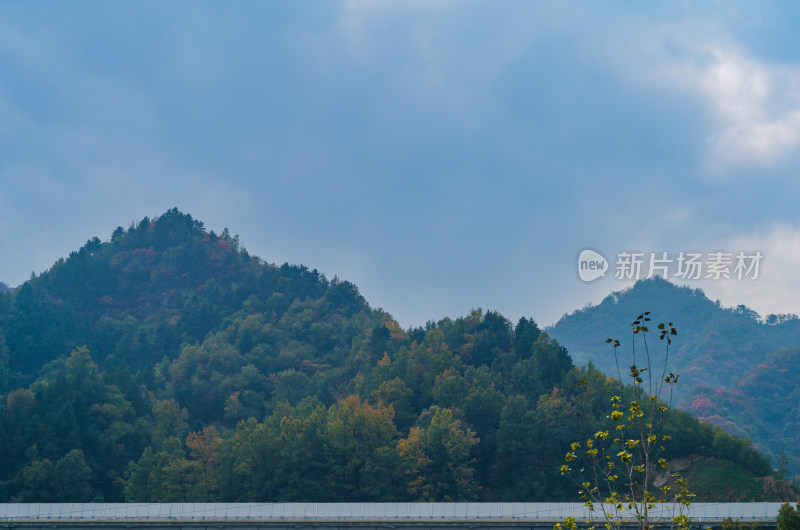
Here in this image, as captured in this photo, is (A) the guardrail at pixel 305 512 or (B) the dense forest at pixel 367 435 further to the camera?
(B) the dense forest at pixel 367 435

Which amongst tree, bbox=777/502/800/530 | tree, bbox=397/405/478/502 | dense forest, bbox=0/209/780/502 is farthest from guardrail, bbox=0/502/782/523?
tree, bbox=397/405/478/502

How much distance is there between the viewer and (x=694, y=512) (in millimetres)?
78375

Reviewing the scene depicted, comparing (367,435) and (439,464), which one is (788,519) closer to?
(439,464)

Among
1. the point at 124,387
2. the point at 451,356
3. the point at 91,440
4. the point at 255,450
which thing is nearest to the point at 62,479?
the point at 91,440

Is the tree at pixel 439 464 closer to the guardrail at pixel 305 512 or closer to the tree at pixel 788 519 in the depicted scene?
the guardrail at pixel 305 512

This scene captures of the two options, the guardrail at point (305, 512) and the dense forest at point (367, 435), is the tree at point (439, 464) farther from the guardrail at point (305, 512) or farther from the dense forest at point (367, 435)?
the guardrail at point (305, 512)

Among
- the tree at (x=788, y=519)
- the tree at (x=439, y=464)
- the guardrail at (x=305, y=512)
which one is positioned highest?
the tree at (x=439, y=464)

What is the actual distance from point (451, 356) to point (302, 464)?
162 feet

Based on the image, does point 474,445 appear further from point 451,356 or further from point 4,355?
point 4,355

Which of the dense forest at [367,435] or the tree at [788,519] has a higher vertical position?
the dense forest at [367,435]

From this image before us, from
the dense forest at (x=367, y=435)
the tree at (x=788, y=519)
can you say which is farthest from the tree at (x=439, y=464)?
the tree at (x=788, y=519)

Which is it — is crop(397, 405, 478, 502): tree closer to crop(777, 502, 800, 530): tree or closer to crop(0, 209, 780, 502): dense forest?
crop(0, 209, 780, 502): dense forest

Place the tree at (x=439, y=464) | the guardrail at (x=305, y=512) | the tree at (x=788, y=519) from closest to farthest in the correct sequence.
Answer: the tree at (x=788, y=519), the guardrail at (x=305, y=512), the tree at (x=439, y=464)

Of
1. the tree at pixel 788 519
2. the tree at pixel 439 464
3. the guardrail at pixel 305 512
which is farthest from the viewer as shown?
the tree at pixel 439 464
